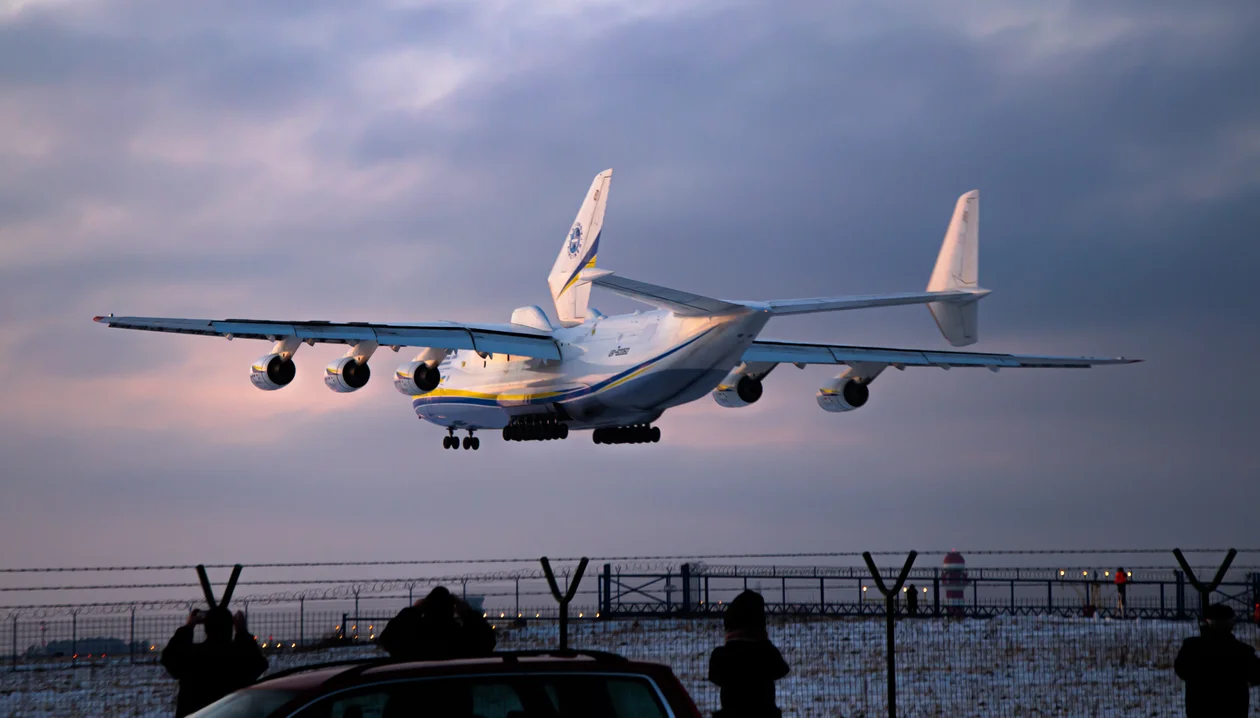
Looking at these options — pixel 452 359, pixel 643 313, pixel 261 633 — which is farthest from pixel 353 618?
pixel 452 359

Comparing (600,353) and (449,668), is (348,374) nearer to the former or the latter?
(600,353)

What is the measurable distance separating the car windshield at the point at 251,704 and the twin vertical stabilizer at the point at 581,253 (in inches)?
1369

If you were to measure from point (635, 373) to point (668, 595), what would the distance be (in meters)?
8.79

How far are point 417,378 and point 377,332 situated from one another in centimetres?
368

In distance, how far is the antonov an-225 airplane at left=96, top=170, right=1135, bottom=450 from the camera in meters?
31.1

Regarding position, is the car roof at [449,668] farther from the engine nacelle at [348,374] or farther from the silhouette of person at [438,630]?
the engine nacelle at [348,374]

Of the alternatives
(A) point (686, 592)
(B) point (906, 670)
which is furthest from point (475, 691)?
(A) point (686, 592)

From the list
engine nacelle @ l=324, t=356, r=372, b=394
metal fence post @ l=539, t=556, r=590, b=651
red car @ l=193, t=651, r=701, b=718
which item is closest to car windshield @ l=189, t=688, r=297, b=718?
red car @ l=193, t=651, r=701, b=718

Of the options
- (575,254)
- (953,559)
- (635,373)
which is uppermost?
(575,254)

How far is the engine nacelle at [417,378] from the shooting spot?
36594 millimetres

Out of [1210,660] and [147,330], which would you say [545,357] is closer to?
[147,330]

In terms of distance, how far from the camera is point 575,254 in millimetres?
42062

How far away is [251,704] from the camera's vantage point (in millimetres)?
6074

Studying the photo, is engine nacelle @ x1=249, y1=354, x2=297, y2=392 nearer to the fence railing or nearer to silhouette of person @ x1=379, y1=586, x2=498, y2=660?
the fence railing
